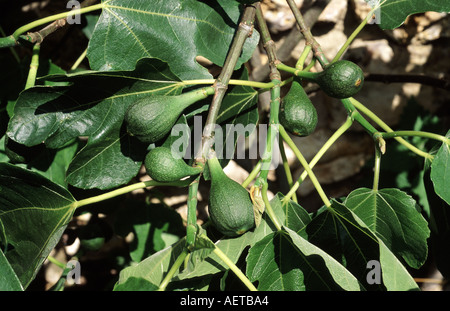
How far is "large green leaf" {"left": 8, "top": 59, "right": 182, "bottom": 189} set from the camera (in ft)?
3.62

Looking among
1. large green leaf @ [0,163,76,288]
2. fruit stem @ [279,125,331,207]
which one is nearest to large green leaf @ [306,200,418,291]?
fruit stem @ [279,125,331,207]

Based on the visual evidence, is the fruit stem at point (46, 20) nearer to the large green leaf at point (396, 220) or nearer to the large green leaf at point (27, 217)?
the large green leaf at point (27, 217)

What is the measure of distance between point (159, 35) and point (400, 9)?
0.68 m

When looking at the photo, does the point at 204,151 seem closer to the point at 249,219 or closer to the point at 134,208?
the point at 249,219

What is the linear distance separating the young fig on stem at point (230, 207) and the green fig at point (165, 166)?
8 centimetres

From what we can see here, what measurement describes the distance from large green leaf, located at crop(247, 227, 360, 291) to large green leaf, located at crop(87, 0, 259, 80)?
478mm

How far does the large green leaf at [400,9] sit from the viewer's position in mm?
1252

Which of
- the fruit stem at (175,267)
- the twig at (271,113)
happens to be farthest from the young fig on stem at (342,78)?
the fruit stem at (175,267)

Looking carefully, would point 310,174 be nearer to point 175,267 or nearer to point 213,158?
point 213,158

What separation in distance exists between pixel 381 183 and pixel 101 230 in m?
1.14

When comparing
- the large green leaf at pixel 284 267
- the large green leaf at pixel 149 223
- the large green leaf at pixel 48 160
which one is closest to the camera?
the large green leaf at pixel 284 267

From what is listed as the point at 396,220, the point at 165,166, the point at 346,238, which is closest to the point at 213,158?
the point at 165,166
